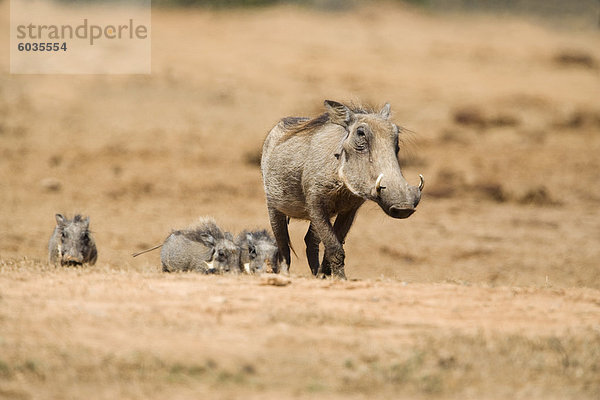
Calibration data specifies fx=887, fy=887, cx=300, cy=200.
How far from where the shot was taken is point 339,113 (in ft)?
21.8

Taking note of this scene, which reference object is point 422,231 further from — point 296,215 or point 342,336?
point 342,336

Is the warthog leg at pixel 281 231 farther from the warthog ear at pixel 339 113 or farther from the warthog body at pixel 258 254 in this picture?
the warthog ear at pixel 339 113

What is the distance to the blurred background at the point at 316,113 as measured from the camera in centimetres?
1156

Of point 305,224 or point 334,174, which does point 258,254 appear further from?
point 305,224

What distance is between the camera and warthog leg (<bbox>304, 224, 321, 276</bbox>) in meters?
7.32

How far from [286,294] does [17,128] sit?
37.6 feet

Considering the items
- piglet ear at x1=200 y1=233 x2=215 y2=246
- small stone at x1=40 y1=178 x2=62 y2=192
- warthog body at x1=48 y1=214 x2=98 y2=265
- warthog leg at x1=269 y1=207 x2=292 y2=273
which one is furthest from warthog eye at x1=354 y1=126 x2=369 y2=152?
small stone at x1=40 y1=178 x2=62 y2=192

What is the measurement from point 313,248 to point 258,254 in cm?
96

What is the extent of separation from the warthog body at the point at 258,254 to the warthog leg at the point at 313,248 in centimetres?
70

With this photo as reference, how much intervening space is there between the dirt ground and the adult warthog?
588 millimetres

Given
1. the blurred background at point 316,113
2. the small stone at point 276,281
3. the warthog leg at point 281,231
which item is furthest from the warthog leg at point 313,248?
the blurred background at point 316,113

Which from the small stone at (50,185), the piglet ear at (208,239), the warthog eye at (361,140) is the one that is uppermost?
the warthog eye at (361,140)

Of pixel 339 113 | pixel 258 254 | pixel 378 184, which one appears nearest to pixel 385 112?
pixel 339 113

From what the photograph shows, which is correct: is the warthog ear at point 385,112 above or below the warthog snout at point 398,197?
above
